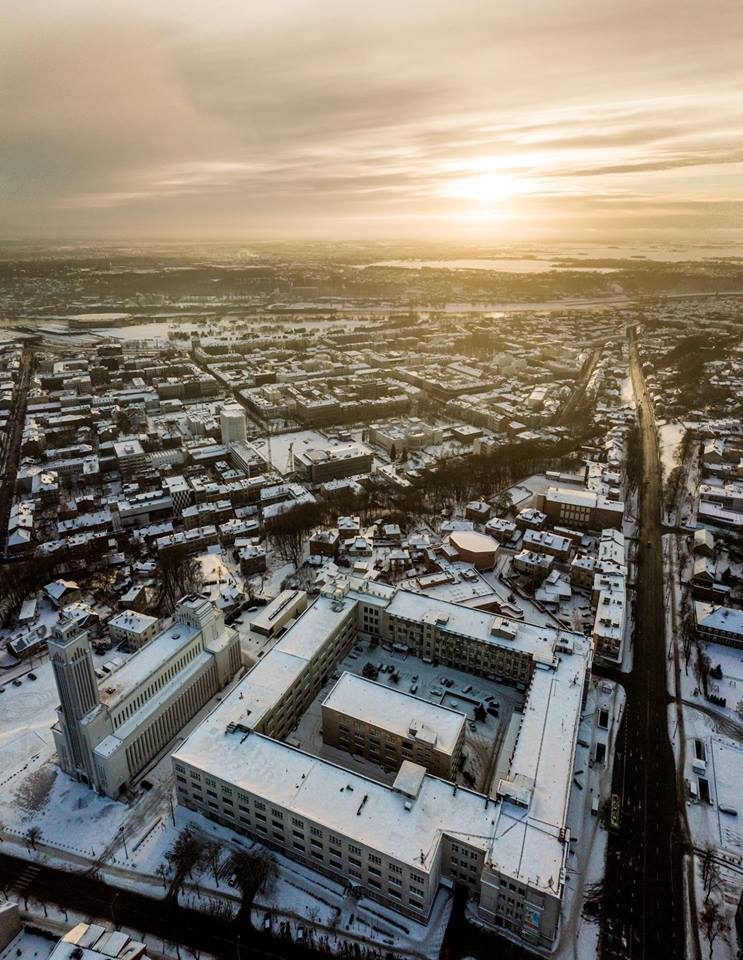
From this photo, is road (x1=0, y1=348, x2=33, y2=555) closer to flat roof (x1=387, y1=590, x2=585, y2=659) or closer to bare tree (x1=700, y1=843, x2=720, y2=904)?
flat roof (x1=387, y1=590, x2=585, y2=659)

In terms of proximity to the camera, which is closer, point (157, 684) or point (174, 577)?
point (157, 684)

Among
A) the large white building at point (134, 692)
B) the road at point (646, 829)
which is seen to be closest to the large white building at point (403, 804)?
the large white building at point (134, 692)

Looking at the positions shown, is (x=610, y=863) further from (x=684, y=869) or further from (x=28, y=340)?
(x=28, y=340)

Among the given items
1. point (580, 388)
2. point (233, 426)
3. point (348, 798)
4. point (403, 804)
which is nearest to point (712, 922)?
point (403, 804)

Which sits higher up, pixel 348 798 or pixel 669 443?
pixel 669 443

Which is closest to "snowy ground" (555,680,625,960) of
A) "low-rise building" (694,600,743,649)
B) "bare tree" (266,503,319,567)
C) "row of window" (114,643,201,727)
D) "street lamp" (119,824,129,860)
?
"low-rise building" (694,600,743,649)

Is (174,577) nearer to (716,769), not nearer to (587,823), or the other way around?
(587,823)

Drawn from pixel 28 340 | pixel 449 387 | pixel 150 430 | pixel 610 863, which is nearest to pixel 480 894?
pixel 610 863

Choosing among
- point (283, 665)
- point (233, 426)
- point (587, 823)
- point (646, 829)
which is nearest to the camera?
point (646, 829)
